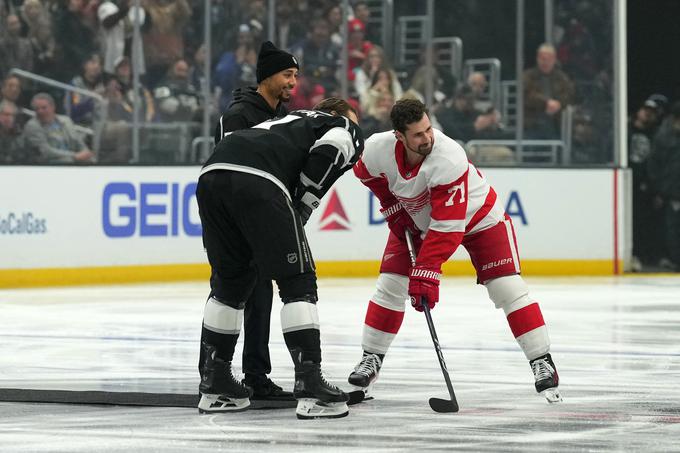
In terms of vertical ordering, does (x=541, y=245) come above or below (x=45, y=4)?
below

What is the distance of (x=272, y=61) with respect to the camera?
571 centimetres

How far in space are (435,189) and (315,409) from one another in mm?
976

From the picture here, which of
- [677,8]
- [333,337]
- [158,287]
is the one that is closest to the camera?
[333,337]

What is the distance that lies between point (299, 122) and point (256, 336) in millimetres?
971

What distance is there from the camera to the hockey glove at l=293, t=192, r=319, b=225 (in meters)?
5.37

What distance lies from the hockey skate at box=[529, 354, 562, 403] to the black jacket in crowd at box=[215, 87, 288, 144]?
59.0 inches

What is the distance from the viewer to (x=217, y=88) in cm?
1316

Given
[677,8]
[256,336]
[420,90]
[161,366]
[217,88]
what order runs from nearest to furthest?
[256,336], [161,366], [217,88], [420,90], [677,8]

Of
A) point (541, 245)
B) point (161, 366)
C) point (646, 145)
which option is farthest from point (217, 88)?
point (161, 366)

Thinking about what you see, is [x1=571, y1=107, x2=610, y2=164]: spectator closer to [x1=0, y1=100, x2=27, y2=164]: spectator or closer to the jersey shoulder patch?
[x1=0, y1=100, x2=27, y2=164]: spectator

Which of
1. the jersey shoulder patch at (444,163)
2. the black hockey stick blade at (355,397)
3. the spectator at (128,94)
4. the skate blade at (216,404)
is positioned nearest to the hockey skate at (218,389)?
the skate blade at (216,404)

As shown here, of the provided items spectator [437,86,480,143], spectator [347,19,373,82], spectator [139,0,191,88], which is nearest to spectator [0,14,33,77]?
spectator [139,0,191,88]

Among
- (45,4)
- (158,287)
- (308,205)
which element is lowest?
(158,287)

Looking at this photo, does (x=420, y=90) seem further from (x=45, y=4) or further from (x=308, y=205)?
(x=308, y=205)
